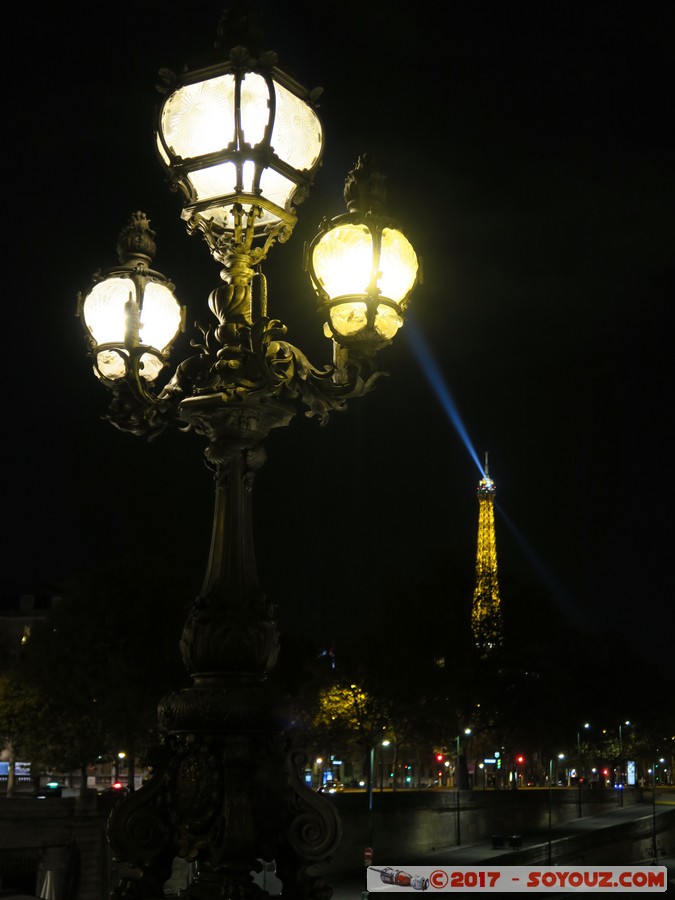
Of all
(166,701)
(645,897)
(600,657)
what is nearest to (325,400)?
(166,701)

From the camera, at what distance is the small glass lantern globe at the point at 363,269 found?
263 inches

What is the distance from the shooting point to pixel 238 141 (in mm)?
6570

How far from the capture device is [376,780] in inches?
4577

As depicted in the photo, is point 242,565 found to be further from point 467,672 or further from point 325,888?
point 467,672

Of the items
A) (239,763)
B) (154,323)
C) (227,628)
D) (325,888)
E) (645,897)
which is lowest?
(645,897)

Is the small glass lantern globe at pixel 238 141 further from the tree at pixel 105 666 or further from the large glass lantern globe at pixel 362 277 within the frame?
the tree at pixel 105 666

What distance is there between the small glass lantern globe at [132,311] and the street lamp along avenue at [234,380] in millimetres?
11

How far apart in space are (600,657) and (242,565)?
3348 inches

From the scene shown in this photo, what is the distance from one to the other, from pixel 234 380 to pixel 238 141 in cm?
143

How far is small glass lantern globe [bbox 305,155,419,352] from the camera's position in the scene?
6.69 meters

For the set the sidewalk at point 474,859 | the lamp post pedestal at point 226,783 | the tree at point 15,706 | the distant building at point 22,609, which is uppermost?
the distant building at point 22,609

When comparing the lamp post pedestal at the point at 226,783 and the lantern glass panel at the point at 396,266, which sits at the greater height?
the lantern glass panel at the point at 396,266

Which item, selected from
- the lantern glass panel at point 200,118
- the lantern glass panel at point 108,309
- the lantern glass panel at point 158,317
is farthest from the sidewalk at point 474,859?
the lantern glass panel at point 200,118

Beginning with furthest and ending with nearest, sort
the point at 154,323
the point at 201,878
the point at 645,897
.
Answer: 1. the point at 645,897
2. the point at 154,323
3. the point at 201,878
